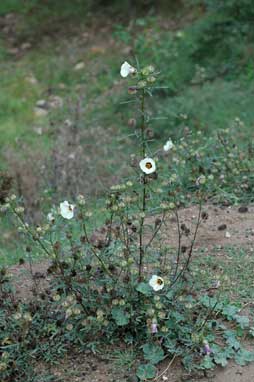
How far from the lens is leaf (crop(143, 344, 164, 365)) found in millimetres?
3125

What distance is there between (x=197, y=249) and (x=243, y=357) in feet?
3.15

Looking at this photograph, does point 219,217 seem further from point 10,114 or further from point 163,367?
point 10,114

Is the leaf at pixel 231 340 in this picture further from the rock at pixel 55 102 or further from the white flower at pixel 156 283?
the rock at pixel 55 102

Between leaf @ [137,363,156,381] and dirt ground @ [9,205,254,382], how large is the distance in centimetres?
4

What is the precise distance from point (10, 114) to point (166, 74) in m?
1.68

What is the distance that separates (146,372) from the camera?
10.2 feet

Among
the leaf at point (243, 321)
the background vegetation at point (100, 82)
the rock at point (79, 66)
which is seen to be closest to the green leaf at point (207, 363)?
the leaf at point (243, 321)

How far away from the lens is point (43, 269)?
397 centimetres

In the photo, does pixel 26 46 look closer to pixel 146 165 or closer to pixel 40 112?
pixel 40 112

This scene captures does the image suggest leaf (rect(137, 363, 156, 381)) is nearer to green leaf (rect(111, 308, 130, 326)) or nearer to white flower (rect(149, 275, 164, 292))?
green leaf (rect(111, 308, 130, 326))

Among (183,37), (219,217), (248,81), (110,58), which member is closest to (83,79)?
(110,58)

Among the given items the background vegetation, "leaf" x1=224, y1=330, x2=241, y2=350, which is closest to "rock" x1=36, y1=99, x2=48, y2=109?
the background vegetation

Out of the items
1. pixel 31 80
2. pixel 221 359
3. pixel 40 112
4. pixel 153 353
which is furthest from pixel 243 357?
pixel 31 80

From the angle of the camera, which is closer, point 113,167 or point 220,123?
point 113,167
